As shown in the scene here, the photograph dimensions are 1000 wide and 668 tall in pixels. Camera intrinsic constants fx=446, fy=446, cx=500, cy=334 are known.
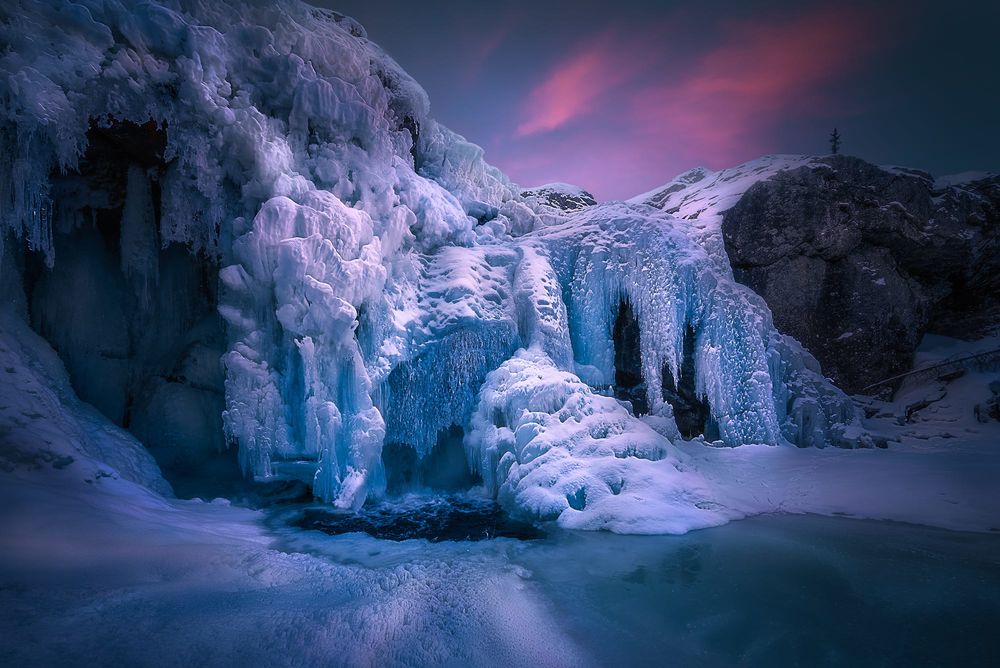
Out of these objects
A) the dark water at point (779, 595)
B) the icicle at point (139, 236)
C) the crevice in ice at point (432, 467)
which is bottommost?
the dark water at point (779, 595)

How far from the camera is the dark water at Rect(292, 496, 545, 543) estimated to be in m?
7.00

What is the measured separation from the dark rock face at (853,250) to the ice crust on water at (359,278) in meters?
2.98

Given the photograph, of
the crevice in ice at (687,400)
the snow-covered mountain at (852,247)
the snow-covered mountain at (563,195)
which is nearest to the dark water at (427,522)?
the crevice in ice at (687,400)

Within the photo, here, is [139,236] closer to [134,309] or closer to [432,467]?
[134,309]

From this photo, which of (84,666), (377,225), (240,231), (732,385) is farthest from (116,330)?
(732,385)

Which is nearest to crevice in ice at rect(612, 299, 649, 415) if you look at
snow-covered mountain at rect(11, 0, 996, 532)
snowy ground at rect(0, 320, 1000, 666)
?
snow-covered mountain at rect(11, 0, 996, 532)

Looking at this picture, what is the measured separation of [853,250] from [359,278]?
50.2ft

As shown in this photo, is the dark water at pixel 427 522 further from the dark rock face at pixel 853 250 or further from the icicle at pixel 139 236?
the dark rock face at pixel 853 250

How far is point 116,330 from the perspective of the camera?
30.8 ft

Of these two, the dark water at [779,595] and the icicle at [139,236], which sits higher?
the icicle at [139,236]

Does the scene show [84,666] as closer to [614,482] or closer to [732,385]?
[614,482]

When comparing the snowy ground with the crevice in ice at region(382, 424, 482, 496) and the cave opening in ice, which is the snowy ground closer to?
the cave opening in ice

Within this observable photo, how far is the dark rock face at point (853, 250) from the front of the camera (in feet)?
45.9

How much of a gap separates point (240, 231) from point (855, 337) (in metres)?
17.3
